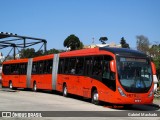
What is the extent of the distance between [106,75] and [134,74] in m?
1.41

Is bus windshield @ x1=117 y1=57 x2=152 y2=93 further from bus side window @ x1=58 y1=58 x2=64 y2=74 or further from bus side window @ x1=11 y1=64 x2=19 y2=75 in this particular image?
bus side window @ x1=11 y1=64 x2=19 y2=75

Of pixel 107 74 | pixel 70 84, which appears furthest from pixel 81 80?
pixel 107 74

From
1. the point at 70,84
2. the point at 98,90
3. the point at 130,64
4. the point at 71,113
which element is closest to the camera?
the point at 71,113

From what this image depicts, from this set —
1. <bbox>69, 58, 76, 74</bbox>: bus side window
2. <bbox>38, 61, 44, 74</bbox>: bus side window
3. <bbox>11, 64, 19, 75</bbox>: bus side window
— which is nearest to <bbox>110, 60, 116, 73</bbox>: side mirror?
<bbox>69, 58, 76, 74</bbox>: bus side window

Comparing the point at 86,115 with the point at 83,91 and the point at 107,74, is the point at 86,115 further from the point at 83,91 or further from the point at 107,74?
the point at 83,91

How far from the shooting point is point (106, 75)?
60.5ft

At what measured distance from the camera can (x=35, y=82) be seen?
3169cm

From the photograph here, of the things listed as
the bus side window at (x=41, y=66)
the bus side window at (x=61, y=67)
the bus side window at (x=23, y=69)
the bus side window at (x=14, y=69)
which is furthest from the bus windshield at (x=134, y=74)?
the bus side window at (x=14, y=69)

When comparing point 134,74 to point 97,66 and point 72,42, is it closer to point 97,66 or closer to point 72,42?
point 97,66

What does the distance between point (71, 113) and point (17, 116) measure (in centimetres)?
219

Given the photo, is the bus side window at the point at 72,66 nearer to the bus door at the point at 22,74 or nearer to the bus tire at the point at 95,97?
the bus tire at the point at 95,97

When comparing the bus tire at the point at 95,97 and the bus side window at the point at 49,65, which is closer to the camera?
the bus tire at the point at 95,97

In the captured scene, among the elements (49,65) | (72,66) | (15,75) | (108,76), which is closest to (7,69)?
(15,75)

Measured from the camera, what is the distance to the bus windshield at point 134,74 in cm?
1748
